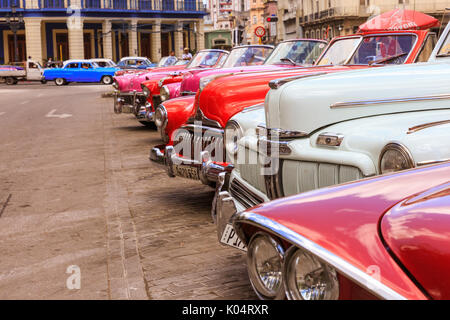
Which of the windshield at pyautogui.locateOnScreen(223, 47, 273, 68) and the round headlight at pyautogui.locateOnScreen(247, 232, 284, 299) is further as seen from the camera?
the windshield at pyautogui.locateOnScreen(223, 47, 273, 68)

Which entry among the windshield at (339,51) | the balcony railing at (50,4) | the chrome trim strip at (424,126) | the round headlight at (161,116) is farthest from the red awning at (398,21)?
the balcony railing at (50,4)

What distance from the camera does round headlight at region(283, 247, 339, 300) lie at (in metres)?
2.17

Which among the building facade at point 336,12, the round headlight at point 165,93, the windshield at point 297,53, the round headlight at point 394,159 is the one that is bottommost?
the round headlight at point 394,159

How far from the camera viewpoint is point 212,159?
242 inches

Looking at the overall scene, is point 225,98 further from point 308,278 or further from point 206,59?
point 206,59

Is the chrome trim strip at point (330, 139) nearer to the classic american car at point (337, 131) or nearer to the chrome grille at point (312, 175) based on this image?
the classic american car at point (337, 131)

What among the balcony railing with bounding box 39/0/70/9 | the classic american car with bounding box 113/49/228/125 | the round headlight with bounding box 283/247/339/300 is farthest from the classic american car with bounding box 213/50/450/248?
the balcony railing with bounding box 39/0/70/9

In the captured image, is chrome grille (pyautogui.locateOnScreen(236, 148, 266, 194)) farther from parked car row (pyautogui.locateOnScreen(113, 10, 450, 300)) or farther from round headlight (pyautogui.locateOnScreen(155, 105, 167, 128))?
round headlight (pyautogui.locateOnScreen(155, 105, 167, 128))

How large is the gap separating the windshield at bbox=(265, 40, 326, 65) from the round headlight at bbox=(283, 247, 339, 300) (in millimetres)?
7719

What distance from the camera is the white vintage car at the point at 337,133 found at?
3631 millimetres

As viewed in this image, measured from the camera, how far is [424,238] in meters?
2.04

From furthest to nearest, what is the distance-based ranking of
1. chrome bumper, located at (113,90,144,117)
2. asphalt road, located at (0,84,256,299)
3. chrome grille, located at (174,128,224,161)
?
chrome bumper, located at (113,90,144,117)
chrome grille, located at (174,128,224,161)
asphalt road, located at (0,84,256,299)

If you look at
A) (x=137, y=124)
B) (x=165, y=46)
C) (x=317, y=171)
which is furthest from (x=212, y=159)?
(x=165, y=46)

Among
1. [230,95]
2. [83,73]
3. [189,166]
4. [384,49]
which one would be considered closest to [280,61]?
[384,49]
